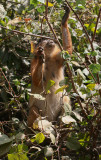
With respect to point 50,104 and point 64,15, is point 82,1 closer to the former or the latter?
point 64,15

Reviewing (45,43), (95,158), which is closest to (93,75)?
(95,158)

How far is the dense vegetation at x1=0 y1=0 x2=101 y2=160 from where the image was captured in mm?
2867

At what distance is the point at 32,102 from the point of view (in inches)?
199

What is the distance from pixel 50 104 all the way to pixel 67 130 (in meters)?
1.57

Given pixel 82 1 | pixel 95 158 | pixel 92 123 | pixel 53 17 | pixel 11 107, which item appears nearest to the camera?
pixel 82 1

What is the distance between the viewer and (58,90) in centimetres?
312

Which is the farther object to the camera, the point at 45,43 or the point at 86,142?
the point at 45,43

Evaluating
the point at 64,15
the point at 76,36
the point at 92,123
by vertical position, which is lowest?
the point at 92,123

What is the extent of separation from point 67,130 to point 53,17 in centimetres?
228

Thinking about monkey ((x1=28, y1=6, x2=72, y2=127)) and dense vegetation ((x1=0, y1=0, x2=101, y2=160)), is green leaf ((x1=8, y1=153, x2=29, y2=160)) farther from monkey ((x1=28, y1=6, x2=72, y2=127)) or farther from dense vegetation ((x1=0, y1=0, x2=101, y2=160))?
monkey ((x1=28, y1=6, x2=72, y2=127))

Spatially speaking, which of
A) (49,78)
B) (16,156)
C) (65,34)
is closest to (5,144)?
(16,156)

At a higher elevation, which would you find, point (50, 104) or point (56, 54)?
point (56, 54)

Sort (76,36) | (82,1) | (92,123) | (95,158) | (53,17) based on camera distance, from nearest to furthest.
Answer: (82,1), (92,123), (95,158), (53,17), (76,36)

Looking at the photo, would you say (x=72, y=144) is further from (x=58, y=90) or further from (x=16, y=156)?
(x=16, y=156)
